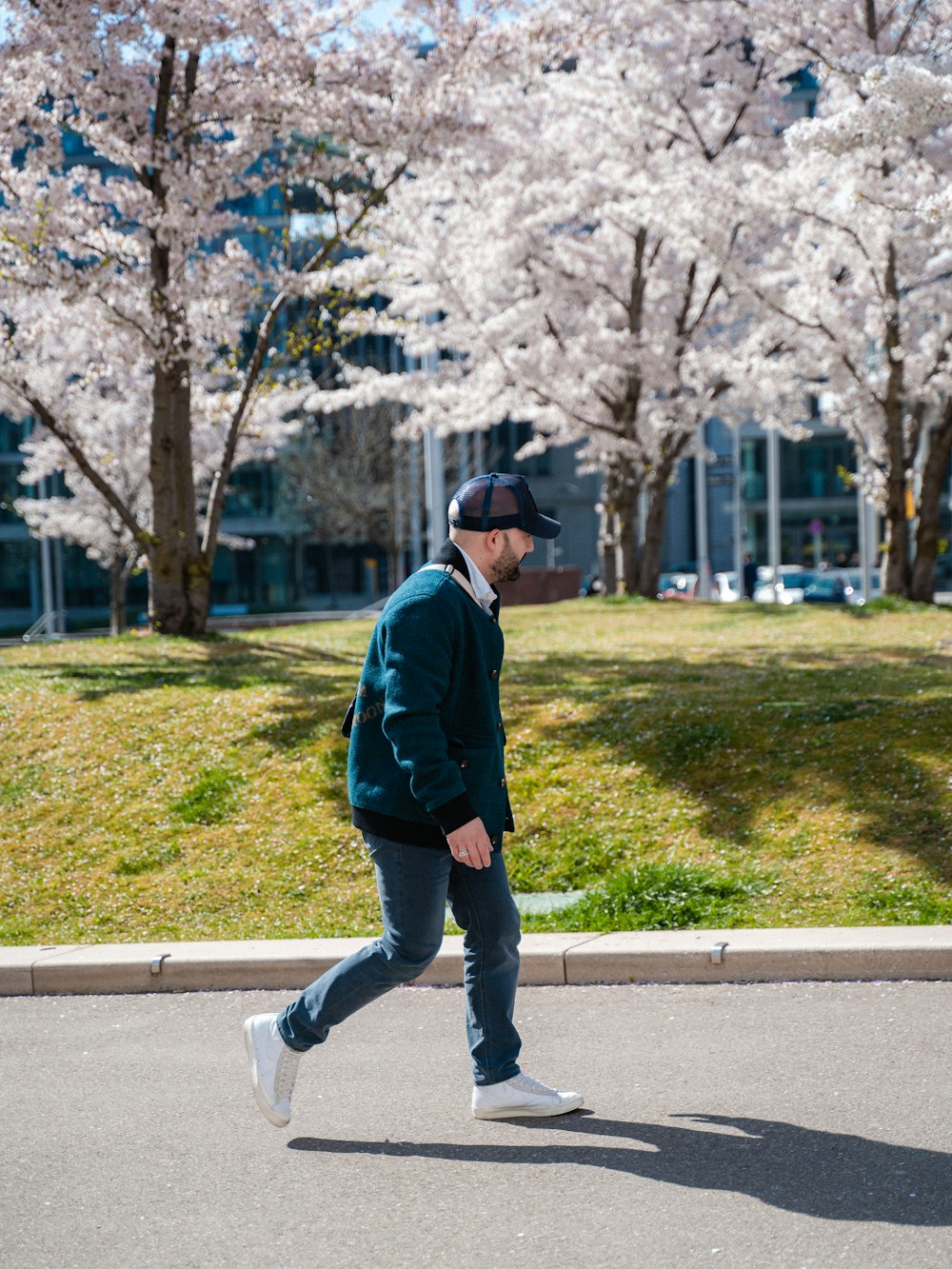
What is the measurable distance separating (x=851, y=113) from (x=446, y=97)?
236 inches

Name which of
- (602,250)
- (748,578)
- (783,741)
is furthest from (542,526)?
(748,578)

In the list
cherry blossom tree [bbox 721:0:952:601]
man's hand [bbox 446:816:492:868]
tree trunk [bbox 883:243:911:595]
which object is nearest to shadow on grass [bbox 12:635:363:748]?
man's hand [bbox 446:816:492:868]

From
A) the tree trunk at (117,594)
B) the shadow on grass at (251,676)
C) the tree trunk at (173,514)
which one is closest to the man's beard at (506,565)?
the shadow on grass at (251,676)

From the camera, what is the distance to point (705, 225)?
18.8 m

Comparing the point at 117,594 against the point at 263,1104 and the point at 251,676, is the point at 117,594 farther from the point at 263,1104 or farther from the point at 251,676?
the point at 263,1104

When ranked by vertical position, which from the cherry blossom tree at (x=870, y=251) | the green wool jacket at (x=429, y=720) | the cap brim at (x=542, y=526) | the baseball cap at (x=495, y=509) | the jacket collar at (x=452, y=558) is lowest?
the green wool jacket at (x=429, y=720)

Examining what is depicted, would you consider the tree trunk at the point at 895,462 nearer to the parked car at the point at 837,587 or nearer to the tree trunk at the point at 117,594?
the tree trunk at the point at 117,594

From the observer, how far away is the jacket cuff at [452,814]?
401cm

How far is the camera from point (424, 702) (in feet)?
13.3

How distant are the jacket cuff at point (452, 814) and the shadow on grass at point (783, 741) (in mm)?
3422

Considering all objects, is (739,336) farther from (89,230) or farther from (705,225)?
(89,230)

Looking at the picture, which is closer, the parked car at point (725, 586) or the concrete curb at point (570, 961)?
the concrete curb at point (570, 961)

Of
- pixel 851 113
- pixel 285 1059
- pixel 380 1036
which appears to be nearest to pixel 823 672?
pixel 851 113

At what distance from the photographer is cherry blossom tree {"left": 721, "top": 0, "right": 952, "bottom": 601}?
1125cm
